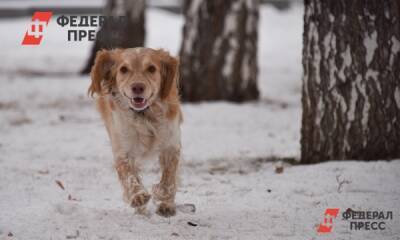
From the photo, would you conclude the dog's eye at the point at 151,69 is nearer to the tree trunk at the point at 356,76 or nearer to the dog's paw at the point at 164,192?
the dog's paw at the point at 164,192

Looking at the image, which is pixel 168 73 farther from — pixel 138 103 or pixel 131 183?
pixel 131 183

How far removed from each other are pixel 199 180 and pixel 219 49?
4.37m

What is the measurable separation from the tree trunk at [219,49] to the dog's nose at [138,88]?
532cm

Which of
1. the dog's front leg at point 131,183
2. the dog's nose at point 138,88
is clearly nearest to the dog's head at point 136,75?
the dog's nose at point 138,88

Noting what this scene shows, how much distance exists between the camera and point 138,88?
448cm

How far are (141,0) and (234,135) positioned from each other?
6.87 metres

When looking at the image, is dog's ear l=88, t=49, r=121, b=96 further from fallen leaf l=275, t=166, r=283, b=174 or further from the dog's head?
fallen leaf l=275, t=166, r=283, b=174

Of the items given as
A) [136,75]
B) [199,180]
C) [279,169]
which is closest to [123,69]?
[136,75]

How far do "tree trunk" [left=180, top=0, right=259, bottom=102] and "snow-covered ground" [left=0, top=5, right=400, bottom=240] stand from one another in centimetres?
37

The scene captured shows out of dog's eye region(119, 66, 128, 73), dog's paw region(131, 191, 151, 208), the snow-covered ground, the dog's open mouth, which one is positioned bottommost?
the snow-covered ground

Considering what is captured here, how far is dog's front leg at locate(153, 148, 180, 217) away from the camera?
452 centimetres

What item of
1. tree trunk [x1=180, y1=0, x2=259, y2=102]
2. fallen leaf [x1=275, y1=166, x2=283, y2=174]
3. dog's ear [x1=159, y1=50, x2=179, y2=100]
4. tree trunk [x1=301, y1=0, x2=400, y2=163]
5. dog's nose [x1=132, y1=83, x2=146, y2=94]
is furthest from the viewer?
tree trunk [x1=180, y1=0, x2=259, y2=102]

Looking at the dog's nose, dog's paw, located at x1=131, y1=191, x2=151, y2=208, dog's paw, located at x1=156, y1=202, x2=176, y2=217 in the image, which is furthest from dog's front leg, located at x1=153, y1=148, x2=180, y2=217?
the dog's nose

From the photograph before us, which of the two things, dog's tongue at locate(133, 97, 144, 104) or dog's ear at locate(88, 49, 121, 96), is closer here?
dog's tongue at locate(133, 97, 144, 104)
